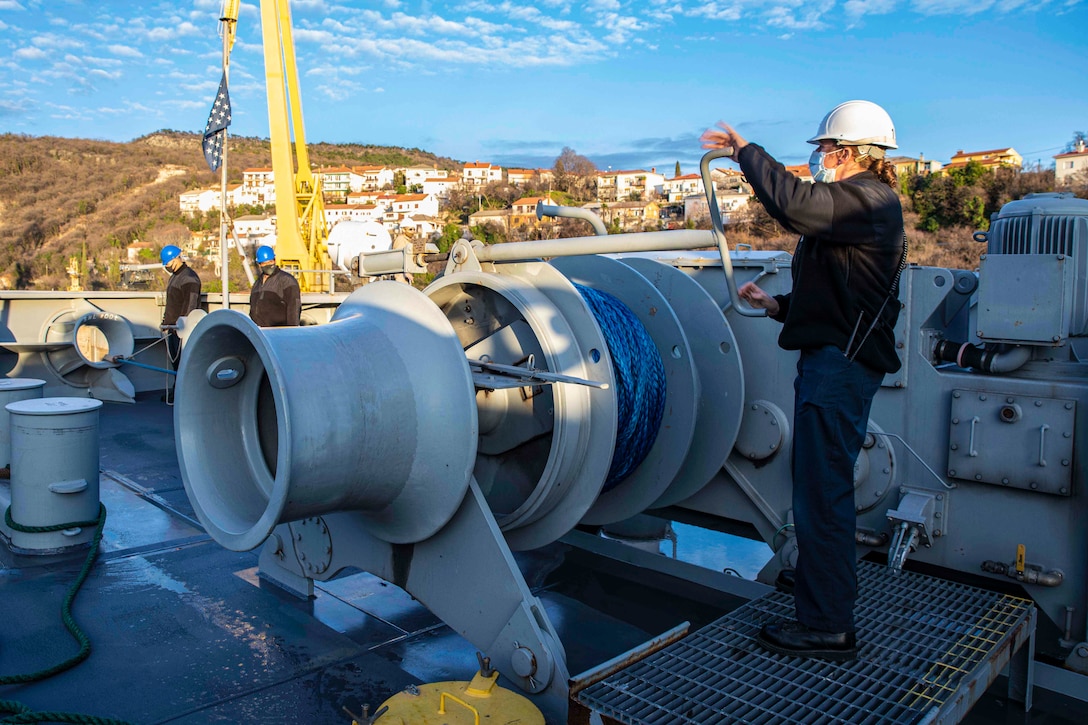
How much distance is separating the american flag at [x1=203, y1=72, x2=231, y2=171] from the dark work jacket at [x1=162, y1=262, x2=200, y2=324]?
56.3 inches

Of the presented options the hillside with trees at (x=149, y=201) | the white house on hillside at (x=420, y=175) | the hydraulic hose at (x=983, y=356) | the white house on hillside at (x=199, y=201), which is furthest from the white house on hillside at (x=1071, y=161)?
the white house on hillside at (x=420, y=175)

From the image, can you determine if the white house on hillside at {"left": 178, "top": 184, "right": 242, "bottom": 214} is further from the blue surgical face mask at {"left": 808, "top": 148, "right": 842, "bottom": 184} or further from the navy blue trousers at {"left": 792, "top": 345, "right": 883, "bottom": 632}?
the navy blue trousers at {"left": 792, "top": 345, "right": 883, "bottom": 632}

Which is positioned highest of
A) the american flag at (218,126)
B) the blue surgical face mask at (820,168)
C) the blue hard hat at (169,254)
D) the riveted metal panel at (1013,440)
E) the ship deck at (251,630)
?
the american flag at (218,126)

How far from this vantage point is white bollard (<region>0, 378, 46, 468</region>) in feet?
16.3

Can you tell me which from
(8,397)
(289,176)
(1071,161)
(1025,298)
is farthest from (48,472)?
(1071,161)

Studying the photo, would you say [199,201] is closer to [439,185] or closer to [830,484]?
[439,185]

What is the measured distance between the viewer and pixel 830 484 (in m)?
2.51

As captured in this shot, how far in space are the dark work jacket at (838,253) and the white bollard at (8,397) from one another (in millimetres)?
4414

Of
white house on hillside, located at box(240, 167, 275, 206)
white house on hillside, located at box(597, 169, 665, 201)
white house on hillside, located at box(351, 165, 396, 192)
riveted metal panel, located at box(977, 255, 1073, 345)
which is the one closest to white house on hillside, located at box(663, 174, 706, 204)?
white house on hillside, located at box(597, 169, 665, 201)

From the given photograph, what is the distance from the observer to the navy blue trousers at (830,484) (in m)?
2.51

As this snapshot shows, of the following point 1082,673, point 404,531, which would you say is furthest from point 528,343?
point 1082,673

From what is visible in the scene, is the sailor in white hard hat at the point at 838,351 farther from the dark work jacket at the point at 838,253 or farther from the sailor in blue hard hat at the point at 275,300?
the sailor in blue hard hat at the point at 275,300

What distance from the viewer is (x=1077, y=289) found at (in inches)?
136

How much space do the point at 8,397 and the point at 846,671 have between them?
15.9ft
